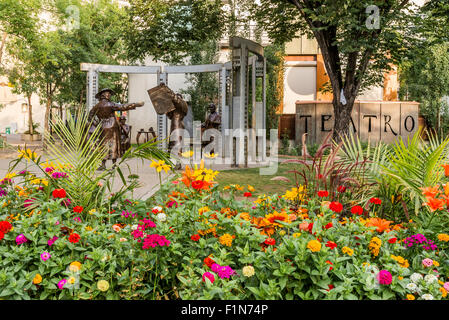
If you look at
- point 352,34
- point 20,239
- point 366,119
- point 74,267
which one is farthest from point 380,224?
point 366,119

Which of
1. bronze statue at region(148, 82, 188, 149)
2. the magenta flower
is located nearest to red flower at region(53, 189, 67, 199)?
the magenta flower

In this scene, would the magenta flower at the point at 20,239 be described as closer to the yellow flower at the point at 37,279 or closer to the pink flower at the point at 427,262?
the yellow flower at the point at 37,279

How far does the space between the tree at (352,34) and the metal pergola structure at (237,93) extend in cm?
170

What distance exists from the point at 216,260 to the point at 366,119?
16.7 m

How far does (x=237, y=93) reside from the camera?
1188 cm

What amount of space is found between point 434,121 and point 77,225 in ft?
68.8

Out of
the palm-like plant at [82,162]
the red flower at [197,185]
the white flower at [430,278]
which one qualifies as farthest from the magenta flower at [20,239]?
the white flower at [430,278]

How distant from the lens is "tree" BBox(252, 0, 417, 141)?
30.2 feet

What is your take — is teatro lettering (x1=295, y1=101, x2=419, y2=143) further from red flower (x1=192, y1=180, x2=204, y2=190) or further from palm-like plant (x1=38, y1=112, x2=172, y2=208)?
red flower (x1=192, y1=180, x2=204, y2=190)

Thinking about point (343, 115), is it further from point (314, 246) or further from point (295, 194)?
point (314, 246)

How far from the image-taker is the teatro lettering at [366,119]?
17.3 metres

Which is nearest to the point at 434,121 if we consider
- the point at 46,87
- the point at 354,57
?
the point at 354,57

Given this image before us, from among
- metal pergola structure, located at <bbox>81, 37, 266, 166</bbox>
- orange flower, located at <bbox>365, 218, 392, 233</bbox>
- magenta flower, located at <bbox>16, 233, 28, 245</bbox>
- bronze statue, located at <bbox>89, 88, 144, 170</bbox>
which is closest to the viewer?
magenta flower, located at <bbox>16, 233, 28, 245</bbox>

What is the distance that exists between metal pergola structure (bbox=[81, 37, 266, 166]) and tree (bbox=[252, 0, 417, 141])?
1.70 meters
